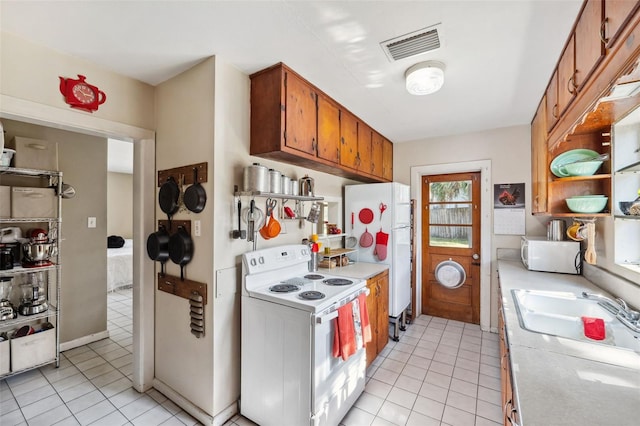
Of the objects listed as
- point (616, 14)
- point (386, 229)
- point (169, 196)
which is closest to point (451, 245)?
point (386, 229)

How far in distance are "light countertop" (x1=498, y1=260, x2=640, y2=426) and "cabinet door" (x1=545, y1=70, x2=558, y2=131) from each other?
1522 mm

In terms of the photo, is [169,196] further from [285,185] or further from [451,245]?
[451,245]

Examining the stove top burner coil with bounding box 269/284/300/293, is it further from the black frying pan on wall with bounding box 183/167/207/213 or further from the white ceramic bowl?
the white ceramic bowl

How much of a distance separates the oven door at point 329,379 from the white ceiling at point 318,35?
1682 mm

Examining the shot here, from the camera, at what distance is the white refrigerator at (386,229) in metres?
3.09

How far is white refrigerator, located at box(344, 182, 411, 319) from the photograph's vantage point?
3094 millimetres

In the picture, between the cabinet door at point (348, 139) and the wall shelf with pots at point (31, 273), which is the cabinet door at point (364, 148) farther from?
the wall shelf with pots at point (31, 273)

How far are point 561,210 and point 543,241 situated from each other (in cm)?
47

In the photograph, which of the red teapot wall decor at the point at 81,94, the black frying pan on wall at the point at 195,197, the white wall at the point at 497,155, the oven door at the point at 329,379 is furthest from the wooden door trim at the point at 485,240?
the red teapot wall decor at the point at 81,94

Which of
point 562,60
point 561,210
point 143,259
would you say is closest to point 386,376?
point 561,210

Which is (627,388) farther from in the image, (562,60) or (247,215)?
(247,215)

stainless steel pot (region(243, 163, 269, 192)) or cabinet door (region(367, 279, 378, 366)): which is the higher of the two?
stainless steel pot (region(243, 163, 269, 192))

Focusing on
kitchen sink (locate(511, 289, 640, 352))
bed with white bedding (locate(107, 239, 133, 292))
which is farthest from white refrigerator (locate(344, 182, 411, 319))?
bed with white bedding (locate(107, 239, 133, 292))

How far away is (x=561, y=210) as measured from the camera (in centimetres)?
222
